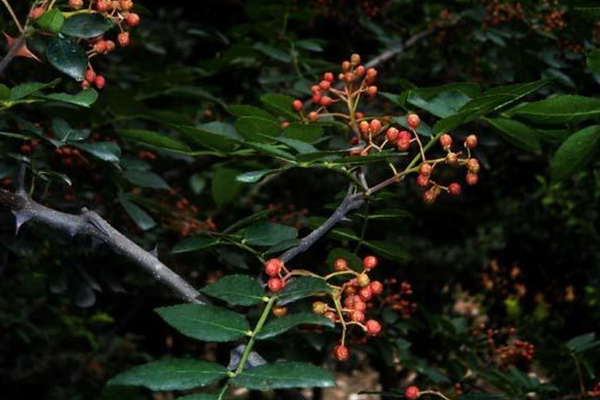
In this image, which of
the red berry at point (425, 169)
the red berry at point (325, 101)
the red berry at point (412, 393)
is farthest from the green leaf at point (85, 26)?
the red berry at point (412, 393)

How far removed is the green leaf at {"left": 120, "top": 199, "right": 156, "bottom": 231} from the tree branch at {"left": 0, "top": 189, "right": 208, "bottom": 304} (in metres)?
0.75

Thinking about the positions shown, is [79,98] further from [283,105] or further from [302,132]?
[283,105]

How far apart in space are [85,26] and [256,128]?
365 millimetres

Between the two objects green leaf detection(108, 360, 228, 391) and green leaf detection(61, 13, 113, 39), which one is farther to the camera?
green leaf detection(61, 13, 113, 39)

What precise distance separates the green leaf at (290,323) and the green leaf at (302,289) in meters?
0.06

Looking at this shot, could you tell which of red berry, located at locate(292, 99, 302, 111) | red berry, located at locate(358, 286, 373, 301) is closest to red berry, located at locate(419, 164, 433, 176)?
red berry, located at locate(358, 286, 373, 301)

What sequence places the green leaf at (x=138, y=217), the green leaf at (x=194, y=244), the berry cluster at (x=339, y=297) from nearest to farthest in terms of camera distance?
the berry cluster at (x=339, y=297)
the green leaf at (x=194, y=244)
the green leaf at (x=138, y=217)

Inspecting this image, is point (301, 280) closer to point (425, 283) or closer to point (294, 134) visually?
point (294, 134)

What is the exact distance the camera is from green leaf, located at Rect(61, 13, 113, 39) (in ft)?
4.59

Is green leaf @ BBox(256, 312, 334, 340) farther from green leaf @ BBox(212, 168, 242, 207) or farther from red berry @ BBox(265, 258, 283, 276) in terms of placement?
green leaf @ BBox(212, 168, 242, 207)

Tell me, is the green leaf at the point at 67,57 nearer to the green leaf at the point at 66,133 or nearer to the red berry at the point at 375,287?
the green leaf at the point at 66,133

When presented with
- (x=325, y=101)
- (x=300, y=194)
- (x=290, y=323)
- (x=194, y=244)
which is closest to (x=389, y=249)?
(x=325, y=101)

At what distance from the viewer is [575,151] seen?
1.48 m

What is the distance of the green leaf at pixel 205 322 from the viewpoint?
115cm
